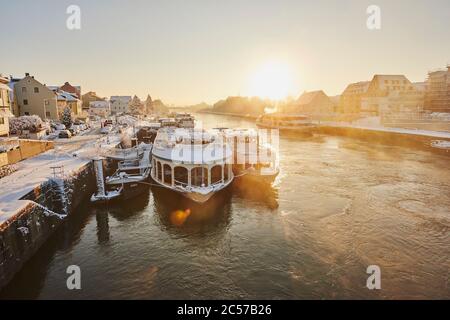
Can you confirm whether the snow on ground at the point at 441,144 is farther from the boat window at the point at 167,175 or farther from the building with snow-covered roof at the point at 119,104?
the building with snow-covered roof at the point at 119,104

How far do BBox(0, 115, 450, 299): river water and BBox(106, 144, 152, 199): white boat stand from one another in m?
1.12

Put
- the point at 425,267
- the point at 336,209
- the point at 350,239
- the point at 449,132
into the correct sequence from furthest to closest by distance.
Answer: the point at 449,132, the point at 336,209, the point at 350,239, the point at 425,267

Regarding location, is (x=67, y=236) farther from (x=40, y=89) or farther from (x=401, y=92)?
(x=401, y=92)

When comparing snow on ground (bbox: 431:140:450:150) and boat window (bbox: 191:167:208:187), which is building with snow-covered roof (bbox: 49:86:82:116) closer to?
boat window (bbox: 191:167:208:187)

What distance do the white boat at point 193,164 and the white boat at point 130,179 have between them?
1800mm

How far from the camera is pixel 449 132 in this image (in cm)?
6700

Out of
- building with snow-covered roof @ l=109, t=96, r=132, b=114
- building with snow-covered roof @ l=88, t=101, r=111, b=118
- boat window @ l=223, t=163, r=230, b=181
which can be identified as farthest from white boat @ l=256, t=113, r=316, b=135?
building with snow-covered roof @ l=109, t=96, r=132, b=114

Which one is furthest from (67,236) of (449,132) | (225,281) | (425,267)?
(449,132)

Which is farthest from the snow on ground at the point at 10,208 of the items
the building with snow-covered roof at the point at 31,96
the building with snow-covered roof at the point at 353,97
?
the building with snow-covered roof at the point at 353,97

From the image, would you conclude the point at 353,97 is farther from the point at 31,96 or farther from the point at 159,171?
the point at 31,96

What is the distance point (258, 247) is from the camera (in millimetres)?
19844

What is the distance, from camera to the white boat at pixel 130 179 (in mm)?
28484

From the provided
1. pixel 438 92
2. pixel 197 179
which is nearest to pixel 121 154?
pixel 197 179

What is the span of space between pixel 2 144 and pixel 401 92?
10732 centimetres
